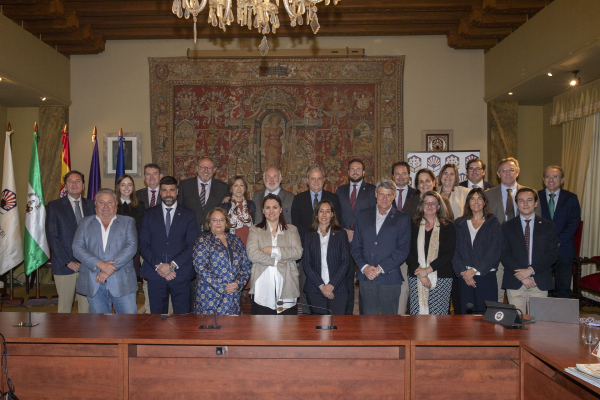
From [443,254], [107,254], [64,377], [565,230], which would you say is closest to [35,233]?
[107,254]

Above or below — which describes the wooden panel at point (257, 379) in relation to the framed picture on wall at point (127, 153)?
below

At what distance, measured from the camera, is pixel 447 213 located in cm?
411

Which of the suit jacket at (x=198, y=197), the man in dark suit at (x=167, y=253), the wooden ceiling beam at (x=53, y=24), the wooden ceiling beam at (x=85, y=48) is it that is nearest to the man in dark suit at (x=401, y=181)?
the suit jacket at (x=198, y=197)

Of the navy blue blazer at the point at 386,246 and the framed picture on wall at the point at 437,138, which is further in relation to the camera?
the framed picture on wall at the point at 437,138

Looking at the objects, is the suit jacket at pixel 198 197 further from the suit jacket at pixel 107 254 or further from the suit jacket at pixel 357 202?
the suit jacket at pixel 357 202

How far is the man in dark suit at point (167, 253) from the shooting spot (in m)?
4.12

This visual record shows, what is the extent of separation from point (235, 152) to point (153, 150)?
4.30 feet

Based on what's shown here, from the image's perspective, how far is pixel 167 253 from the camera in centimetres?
415

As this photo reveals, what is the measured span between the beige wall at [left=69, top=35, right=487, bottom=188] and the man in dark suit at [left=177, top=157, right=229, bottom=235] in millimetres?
3170

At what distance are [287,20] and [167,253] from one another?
436 centimetres

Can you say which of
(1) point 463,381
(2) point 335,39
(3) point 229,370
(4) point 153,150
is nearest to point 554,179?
(1) point 463,381

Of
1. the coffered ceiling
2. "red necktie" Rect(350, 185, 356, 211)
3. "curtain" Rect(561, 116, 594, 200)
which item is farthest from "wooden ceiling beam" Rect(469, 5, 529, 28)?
"red necktie" Rect(350, 185, 356, 211)

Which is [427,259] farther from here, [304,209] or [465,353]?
[465,353]

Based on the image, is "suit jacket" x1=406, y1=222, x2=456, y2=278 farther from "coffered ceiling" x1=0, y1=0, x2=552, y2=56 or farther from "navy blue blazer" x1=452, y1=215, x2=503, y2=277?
"coffered ceiling" x1=0, y1=0, x2=552, y2=56
